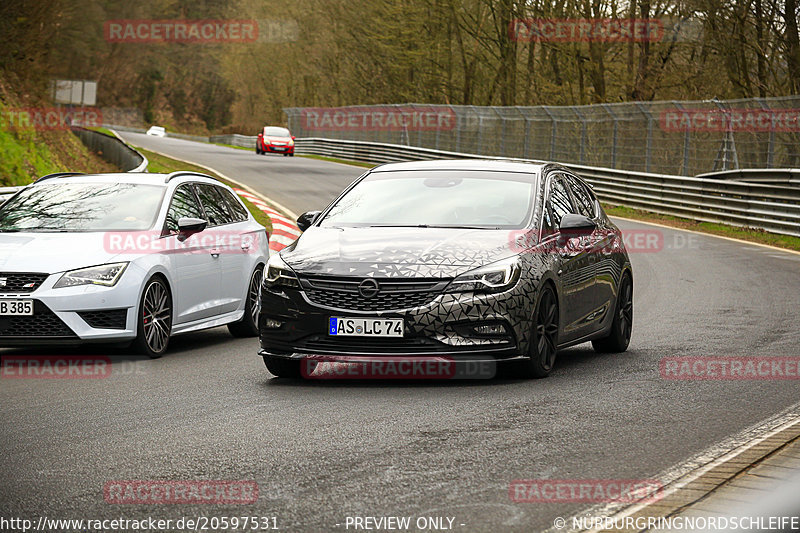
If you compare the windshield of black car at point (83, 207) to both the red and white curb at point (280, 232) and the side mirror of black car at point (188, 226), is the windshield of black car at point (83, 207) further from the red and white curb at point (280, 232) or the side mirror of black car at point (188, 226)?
the red and white curb at point (280, 232)

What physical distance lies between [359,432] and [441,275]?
1.84 metres

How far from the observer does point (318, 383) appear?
28.6ft

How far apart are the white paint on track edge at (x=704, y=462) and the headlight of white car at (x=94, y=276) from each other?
5470 mm

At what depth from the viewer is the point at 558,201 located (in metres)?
9.98

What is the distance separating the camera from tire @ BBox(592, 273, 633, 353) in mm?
10625

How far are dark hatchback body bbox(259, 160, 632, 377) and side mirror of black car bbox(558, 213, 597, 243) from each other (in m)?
0.01

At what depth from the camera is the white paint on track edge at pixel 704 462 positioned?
4.99 meters

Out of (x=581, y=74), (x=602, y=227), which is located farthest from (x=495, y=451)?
(x=581, y=74)

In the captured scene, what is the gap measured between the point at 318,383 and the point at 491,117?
116 ft

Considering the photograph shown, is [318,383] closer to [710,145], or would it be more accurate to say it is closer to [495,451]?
[495,451]

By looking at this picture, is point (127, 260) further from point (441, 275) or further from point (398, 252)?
point (441, 275)

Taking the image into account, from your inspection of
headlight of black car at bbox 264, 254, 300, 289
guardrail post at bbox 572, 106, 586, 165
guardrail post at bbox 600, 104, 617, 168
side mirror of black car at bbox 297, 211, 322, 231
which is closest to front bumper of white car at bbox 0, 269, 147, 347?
side mirror of black car at bbox 297, 211, 322, 231

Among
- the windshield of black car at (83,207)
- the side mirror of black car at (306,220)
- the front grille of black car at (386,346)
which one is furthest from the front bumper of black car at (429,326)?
the windshield of black car at (83,207)

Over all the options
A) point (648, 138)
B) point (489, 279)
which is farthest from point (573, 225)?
point (648, 138)
